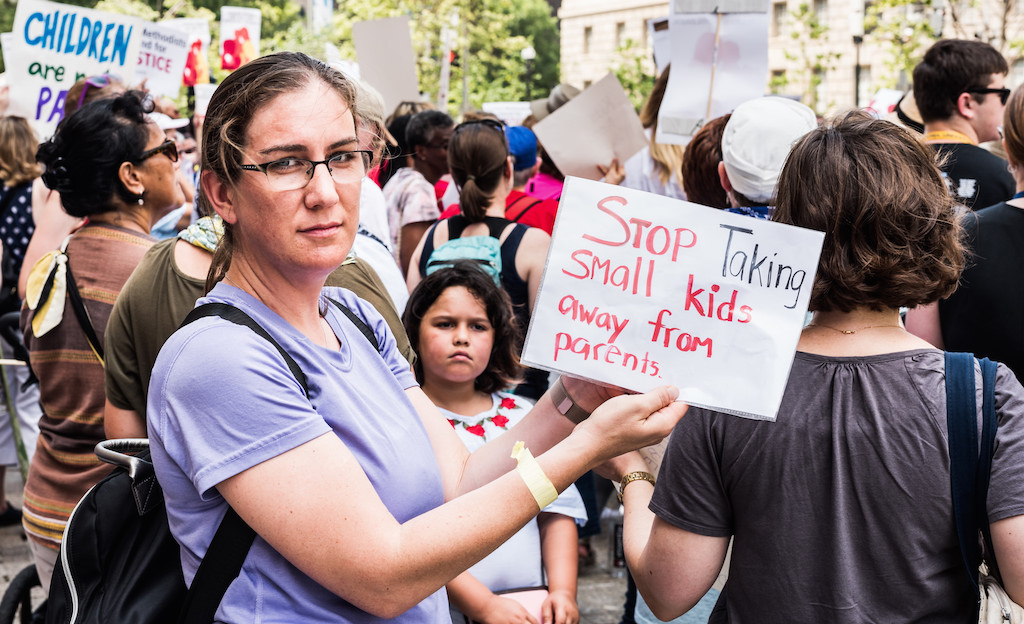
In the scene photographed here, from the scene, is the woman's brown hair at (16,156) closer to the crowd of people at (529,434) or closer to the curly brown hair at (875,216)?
the crowd of people at (529,434)

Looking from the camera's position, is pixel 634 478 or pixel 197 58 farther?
pixel 197 58

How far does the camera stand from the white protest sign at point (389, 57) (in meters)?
7.61

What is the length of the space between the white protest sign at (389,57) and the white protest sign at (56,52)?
84.2 inches

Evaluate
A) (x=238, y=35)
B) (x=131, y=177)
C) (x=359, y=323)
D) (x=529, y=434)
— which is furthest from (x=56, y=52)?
(x=529, y=434)

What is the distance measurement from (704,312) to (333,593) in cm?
77

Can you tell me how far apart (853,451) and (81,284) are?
2340mm

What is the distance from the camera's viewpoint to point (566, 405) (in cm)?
190

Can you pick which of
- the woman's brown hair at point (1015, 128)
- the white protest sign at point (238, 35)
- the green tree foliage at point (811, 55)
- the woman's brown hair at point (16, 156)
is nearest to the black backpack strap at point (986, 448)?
the woman's brown hair at point (1015, 128)

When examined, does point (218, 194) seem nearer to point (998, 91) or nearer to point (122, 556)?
point (122, 556)

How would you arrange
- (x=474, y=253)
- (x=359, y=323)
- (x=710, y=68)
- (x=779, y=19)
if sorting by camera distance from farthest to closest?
(x=779, y=19), (x=710, y=68), (x=474, y=253), (x=359, y=323)

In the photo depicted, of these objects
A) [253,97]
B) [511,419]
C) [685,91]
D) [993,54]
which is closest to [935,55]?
[993,54]

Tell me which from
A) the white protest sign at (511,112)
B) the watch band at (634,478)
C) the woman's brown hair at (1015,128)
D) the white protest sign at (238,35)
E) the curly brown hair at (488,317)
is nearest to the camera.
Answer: the watch band at (634,478)

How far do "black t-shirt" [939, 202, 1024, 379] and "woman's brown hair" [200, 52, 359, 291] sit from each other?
7.05 ft

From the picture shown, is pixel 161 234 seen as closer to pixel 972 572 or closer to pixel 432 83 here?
pixel 972 572
